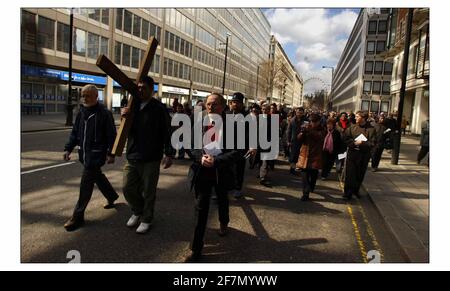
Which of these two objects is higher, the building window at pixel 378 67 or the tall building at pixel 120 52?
the building window at pixel 378 67

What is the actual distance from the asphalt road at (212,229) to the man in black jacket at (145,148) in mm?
347

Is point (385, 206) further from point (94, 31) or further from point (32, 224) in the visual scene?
point (94, 31)

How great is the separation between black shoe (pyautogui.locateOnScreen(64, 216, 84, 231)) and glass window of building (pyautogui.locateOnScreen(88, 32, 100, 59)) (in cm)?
2538

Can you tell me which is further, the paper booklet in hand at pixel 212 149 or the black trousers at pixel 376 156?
the black trousers at pixel 376 156

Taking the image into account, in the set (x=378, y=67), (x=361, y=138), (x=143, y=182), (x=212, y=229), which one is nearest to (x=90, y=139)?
(x=143, y=182)

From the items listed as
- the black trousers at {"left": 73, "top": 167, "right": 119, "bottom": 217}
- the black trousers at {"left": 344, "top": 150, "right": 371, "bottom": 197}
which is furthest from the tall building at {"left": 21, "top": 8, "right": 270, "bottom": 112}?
the black trousers at {"left": 73, "top": 167, "right": 119, "bottom": 217}

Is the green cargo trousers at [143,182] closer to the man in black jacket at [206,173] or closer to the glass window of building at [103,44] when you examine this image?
the man in black jacket at [206,173]

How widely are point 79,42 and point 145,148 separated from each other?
2533 centimetres

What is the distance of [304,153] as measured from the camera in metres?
6.13

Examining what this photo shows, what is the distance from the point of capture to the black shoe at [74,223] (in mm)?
3943

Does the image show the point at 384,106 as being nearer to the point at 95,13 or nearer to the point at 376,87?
the point at 376,87

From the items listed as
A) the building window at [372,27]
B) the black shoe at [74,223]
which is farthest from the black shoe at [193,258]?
the building window at [372,27]

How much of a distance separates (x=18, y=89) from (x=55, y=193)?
3155mm
